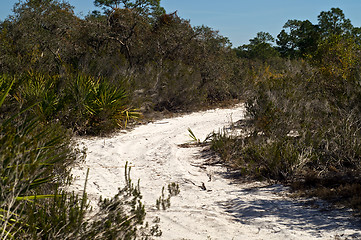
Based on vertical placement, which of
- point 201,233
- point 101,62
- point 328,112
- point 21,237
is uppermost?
point 101,62

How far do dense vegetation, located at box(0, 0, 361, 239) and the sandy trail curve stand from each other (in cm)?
37

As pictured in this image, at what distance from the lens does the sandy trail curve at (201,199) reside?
377cm

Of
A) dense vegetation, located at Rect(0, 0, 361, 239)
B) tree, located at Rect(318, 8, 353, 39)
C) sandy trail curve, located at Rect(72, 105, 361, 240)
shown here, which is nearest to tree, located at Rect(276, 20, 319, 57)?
tree, located at Rect(318, 8, 353, 39)

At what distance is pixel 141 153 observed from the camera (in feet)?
24.8

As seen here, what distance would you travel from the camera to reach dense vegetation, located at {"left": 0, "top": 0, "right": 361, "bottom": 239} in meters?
2.99

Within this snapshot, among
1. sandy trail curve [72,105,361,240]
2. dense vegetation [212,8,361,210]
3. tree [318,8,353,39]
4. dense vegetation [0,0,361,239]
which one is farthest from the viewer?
tree [318,8,353,39]

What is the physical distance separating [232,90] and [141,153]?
10786 millimetres

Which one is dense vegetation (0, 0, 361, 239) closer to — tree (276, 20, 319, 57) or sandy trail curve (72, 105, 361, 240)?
sandy trail curve (72, 105, 361, 240)

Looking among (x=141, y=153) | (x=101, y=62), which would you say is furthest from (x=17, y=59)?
(x=141, y=153)

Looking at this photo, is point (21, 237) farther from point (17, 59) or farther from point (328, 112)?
point (17, 59)

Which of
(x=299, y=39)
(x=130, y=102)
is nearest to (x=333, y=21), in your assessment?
(x=299, y=39)

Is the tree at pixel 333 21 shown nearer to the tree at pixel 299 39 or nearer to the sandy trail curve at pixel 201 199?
the tree at pixel 299 39

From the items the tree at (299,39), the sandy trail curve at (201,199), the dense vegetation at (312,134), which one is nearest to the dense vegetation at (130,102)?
the dense vegetation at (312,134)

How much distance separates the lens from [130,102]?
34.6 ft
